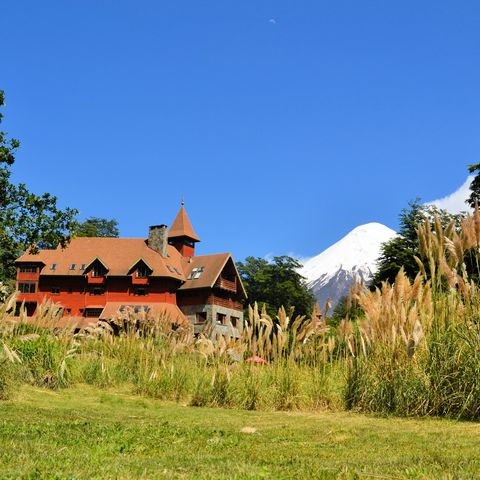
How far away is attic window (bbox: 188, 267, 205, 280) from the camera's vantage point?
49.1 meters

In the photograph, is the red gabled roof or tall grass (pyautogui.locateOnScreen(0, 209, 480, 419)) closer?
tall grass (pyautogui.locateOnScreen(0, 209, 480, 419))

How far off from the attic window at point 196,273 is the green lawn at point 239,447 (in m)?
41.4

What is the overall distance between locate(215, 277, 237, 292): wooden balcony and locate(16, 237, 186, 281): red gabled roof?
3.00 m

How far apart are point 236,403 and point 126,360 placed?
3.56 meters

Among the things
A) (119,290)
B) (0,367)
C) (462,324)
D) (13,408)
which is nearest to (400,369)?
(462,324)

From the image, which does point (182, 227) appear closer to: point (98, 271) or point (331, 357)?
point (98, 271)

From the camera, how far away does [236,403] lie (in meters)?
8.93

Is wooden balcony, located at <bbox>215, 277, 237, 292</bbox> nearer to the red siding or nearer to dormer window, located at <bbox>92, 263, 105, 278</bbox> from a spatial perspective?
the red siding

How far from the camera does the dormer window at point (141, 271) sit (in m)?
46.5

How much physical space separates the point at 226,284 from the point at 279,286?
1753 centimetres

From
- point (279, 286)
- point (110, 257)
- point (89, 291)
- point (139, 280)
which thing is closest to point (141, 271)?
point (139, 280)

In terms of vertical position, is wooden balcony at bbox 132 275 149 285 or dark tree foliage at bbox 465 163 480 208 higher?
dark tree foliage at bbox 465 163 480 208

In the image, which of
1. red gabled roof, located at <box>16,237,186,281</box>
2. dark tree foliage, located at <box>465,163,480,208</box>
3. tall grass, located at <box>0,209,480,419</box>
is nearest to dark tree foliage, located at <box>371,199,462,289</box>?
dark tree foliage, located at <box>465,163,480,208</box>

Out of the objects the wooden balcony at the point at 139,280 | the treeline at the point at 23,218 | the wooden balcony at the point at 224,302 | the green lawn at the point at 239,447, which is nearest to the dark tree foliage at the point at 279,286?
the wooden balcony at the point at 224,302
